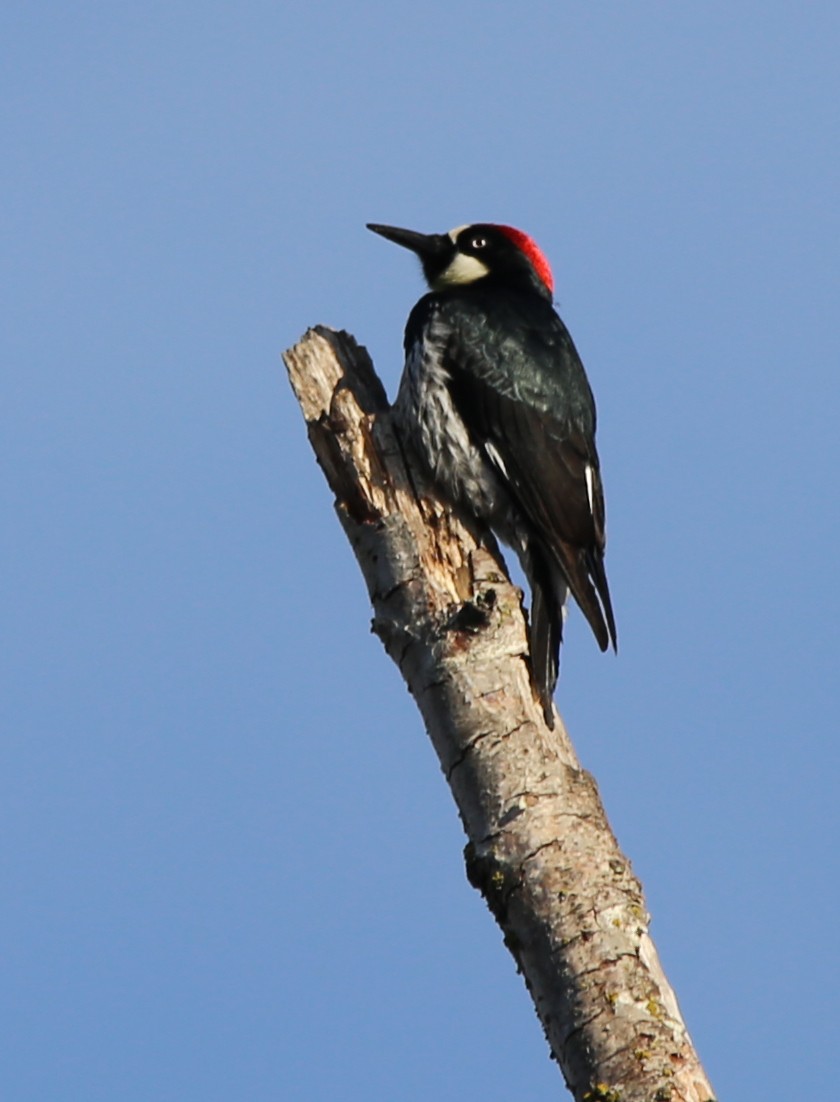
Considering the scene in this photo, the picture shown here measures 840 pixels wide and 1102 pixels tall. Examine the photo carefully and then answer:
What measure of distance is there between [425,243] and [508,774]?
11.8ft

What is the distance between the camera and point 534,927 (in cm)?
317

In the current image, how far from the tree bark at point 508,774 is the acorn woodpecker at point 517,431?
0.28 metres

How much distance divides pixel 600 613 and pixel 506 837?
5.13 ft

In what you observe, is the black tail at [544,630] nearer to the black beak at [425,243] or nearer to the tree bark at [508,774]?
the tree bark at [508,774]

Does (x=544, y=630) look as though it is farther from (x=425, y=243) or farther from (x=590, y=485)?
(x=425, y=243)

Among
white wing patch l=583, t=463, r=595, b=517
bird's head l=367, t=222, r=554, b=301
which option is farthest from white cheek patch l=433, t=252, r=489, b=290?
white wing patch l=583, t=463, r=595, b=517

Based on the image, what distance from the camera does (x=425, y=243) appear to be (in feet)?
21.3

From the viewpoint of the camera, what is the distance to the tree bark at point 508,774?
295 cm

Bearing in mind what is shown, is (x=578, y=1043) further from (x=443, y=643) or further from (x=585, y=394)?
(x=585, y=394)

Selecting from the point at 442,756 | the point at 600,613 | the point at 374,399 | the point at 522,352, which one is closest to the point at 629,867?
the point at 442,756

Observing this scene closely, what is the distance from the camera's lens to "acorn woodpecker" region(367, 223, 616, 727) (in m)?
4.82

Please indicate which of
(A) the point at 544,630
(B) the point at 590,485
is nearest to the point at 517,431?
(B) the point at 590,485

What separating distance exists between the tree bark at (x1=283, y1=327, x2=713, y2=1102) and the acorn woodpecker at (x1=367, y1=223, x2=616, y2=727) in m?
0.28

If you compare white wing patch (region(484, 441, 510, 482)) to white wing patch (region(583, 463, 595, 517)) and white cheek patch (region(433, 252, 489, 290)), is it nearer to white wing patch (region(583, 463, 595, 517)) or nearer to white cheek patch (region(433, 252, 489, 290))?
white wing patch (region(583, 463, 595, 517))
